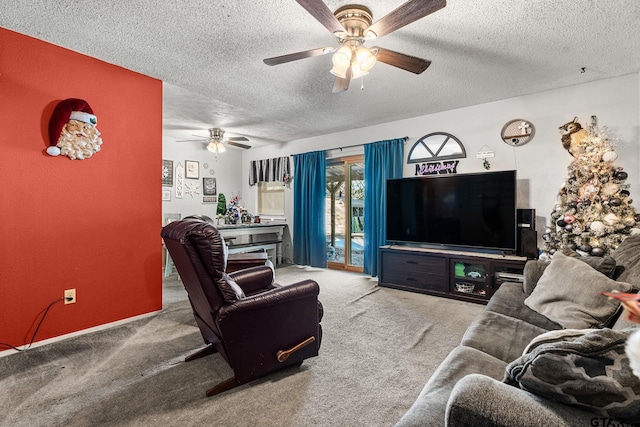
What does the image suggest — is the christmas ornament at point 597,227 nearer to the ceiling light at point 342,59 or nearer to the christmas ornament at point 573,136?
the christmas ornament at point 573,136

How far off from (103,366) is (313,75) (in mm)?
3077

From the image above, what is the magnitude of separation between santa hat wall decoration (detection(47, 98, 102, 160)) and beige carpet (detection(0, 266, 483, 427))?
161 centimetres

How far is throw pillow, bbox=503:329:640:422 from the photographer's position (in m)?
0.71

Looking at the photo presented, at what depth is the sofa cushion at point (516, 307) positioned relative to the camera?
1889 mm

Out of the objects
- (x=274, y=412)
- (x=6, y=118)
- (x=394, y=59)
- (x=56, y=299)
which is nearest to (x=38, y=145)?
(x=6, y=118)

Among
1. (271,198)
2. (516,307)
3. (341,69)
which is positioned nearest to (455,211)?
(516,307)

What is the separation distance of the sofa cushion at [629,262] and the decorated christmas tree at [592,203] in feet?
2.54

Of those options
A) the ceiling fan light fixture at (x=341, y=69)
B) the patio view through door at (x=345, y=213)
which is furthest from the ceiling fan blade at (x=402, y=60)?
the patio view through door at (x=345, y=213)

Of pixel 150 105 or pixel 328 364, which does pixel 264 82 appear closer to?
pixel 150 105

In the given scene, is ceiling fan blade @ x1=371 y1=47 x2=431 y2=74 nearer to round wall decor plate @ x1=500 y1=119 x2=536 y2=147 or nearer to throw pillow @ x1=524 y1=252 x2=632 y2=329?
throw pillow @ x1=524 y1=252 x2=632 y2=329

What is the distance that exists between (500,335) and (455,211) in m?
2.40

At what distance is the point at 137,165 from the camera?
3041mm

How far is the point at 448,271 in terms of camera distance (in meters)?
3.74

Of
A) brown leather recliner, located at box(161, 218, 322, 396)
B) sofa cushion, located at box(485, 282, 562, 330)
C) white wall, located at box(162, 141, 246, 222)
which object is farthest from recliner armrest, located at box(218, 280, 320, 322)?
white wall, located at box(162, 141, 246, 222)
